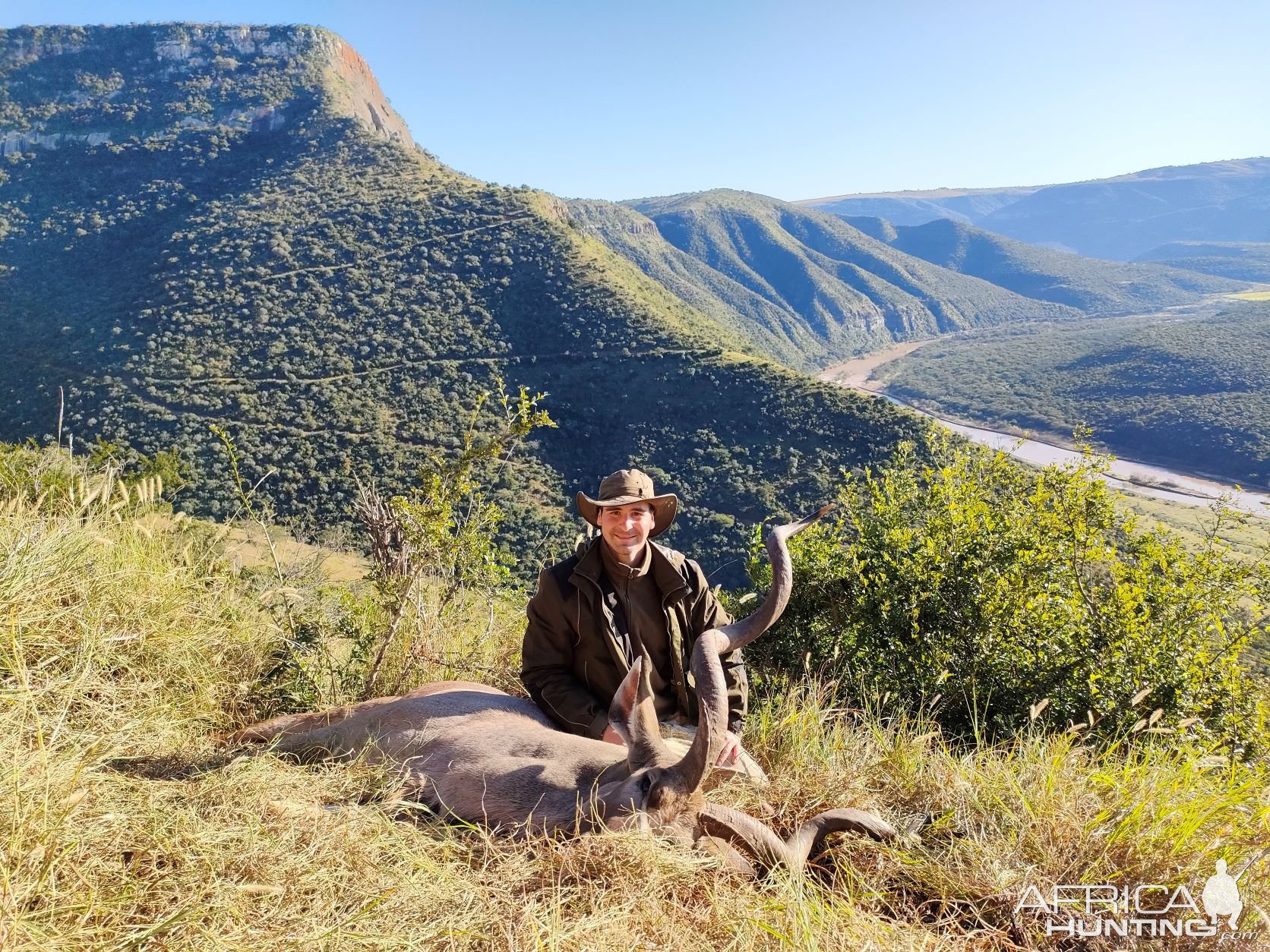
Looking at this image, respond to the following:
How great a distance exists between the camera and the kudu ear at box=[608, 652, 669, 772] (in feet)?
8.22

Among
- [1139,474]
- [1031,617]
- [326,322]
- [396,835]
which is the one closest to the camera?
[396,835]

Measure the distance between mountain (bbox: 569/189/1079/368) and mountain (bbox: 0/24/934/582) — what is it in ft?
176

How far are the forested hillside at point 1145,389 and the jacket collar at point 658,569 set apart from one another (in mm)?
58469

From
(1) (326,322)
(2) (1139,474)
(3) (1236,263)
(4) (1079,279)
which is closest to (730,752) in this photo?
(1) (326,322)

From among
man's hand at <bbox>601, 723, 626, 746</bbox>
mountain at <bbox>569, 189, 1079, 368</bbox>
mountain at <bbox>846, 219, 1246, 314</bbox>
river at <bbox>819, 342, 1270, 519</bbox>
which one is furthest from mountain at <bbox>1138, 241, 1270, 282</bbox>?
man's hand at <bbox>601, 723, 626, 746</bbox>

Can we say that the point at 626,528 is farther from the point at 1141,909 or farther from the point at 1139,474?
the point at 1139,474

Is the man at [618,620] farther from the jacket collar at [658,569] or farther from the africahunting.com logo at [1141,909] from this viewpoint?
the africahunting.com logo at [1141,909]

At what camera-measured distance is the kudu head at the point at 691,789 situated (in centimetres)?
234

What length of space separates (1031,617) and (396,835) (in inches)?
158

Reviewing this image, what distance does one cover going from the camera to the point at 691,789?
2389 mm

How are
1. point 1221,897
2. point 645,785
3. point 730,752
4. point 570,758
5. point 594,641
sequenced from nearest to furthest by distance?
point 1221,897 < point 645,785 < point 730,752 < point 570,758 < point 594,641

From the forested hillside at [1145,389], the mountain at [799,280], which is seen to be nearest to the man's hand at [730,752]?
the forested hillside at [1145,389]

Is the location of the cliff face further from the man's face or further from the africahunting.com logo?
the africahunting.com logo

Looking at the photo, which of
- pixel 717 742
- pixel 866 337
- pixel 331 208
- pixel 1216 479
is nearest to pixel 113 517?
pixel 717 742
